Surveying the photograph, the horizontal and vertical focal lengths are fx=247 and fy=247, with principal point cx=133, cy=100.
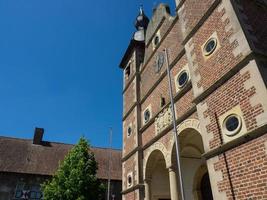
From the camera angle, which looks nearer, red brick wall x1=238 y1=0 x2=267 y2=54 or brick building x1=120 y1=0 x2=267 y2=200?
brick building x1=120 y1=0 x2=267 y2=200

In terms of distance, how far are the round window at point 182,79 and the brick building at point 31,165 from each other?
1814 centimetres

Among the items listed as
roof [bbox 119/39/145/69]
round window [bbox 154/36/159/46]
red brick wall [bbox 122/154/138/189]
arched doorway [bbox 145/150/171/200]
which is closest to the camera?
arched doorway [bbox 145/150/171/200]

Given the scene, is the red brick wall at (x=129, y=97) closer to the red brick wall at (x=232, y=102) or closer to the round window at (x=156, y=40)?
the round window at (x=156, y=40)

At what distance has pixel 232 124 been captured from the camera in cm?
736

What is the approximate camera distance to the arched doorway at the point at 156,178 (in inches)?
529

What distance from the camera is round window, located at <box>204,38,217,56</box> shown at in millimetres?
8837

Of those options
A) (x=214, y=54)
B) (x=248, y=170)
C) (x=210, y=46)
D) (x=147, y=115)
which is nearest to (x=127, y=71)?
(x=147, y=115)

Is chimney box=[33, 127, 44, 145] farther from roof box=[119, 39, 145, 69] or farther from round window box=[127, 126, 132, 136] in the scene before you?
round window box=[127, 126, 132, 136]

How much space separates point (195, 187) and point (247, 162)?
7.55 meters

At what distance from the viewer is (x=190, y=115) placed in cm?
Result: 1020

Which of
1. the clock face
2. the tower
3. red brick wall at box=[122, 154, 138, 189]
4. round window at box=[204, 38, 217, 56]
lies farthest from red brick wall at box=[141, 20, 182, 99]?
red brick wall at box=[122, 154, 138, 189]

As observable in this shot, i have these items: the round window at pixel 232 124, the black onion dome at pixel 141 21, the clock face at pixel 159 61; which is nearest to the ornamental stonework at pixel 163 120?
the clock face at pixel 159 61

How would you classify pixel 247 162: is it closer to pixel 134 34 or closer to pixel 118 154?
pixel 134 34

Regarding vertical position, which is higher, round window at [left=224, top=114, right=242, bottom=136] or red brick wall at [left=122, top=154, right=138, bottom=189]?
red brick wall at [left=122, top=154, right=138, bottom=189]
